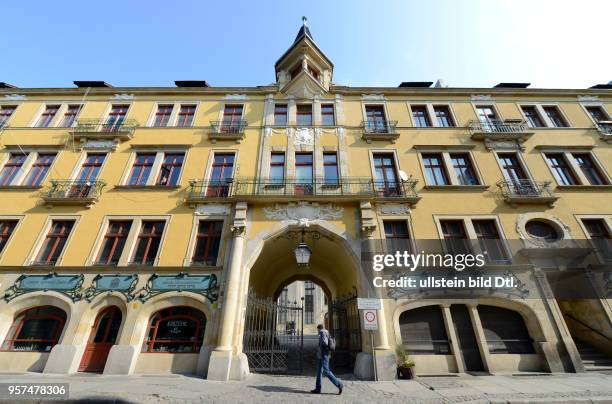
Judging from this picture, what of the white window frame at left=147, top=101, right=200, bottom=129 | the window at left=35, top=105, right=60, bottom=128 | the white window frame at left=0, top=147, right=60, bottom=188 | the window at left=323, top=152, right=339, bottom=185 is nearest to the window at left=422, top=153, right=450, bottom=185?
the window at left=323, top=152, right=339, bottom=185

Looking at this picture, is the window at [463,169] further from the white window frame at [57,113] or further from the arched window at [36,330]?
the white window frame at [57,113]

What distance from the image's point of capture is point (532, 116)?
17.0 metres

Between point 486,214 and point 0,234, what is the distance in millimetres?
23053

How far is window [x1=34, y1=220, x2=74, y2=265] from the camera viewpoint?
11.6 meters

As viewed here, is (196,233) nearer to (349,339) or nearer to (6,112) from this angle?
(349,339)

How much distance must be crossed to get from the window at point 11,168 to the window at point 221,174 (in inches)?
421

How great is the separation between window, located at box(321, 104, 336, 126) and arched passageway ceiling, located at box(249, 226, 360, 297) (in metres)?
7.59

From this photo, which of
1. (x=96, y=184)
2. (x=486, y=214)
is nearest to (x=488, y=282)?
(x=486, y=214)

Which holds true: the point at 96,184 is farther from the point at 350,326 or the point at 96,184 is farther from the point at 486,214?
the point at 486,214

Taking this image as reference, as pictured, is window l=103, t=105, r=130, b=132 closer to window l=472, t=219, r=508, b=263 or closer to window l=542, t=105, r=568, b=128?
window l=472, t=219, r=508, b=263

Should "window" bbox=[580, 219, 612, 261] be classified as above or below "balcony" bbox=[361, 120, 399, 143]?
below

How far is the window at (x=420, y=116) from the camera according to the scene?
1648cm

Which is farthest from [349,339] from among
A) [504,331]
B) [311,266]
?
[504,331]

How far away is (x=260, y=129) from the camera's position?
626 inches
